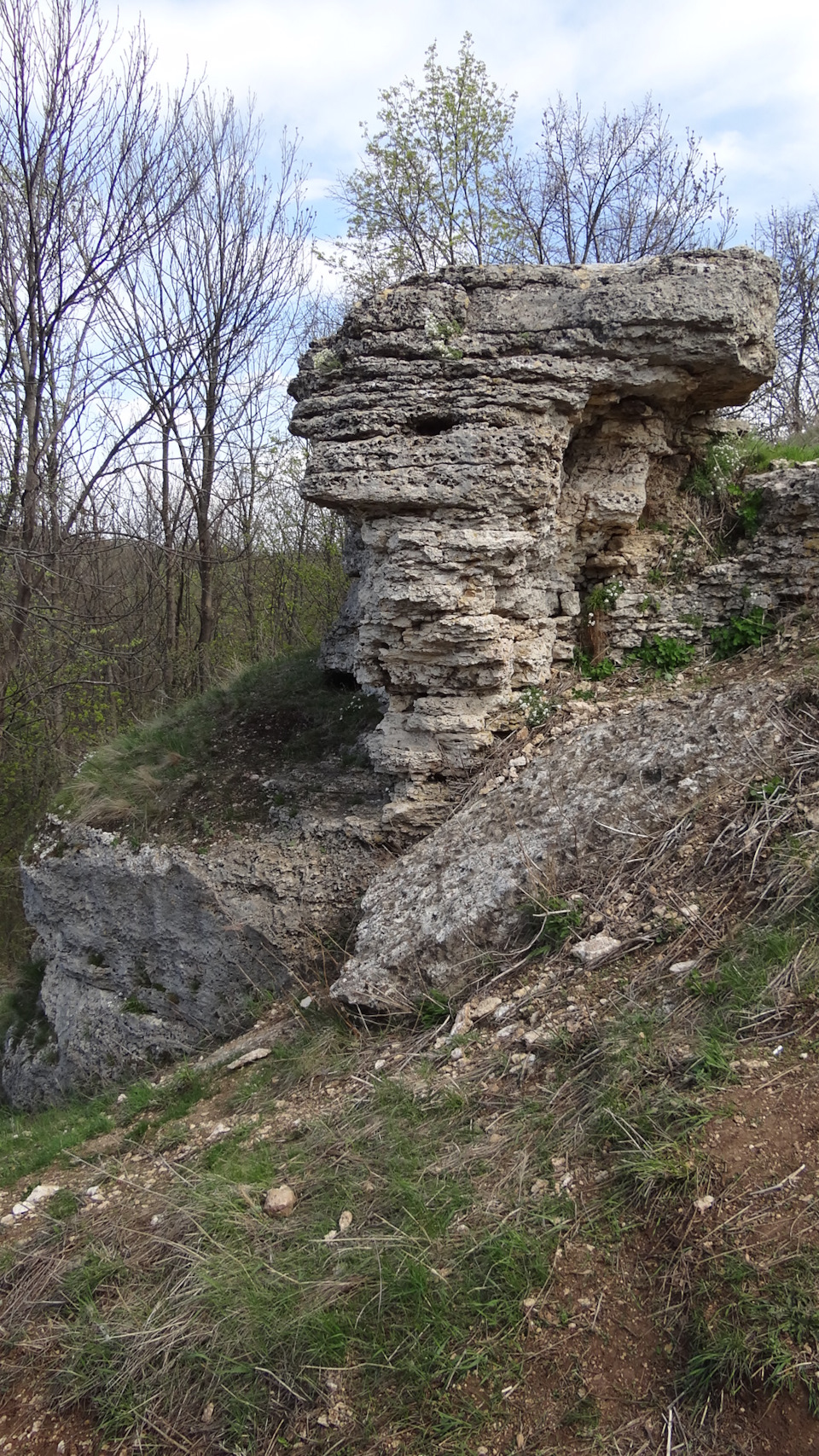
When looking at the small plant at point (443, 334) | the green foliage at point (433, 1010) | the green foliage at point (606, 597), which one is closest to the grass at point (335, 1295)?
the green foliage at point (433, 1010)

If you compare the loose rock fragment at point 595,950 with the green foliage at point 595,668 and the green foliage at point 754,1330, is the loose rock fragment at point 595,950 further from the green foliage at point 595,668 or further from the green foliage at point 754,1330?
the green foliage at point 595,668

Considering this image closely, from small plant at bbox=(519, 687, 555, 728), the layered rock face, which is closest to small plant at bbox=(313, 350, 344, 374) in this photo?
the layered rock face

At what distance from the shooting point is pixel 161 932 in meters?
6.79

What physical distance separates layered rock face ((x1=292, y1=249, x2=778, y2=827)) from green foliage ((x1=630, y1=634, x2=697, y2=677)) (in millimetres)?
755

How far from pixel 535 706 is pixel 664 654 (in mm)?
932

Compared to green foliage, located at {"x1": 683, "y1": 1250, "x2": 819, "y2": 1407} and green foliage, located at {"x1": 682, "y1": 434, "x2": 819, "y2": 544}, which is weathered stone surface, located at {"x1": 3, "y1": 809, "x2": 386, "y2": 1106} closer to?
green foliage, located at {"x1": 682, "y1": 434, "x2": 819, "y2": 544}

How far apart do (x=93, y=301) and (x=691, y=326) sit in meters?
9.15

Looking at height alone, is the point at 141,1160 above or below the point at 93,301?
below

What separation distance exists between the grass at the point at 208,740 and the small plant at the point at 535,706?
1778 mm

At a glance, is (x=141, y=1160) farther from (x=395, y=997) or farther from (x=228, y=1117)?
(x=395, y=997)

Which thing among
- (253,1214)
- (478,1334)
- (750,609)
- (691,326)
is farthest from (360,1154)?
(691,326)

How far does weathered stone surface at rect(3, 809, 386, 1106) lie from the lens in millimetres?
6141

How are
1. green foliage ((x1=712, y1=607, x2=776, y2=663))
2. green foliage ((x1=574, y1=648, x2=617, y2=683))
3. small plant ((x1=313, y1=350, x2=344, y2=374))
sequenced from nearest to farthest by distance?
green foliage ((x1=712, y1=607, x2=776, y2=663)) < small plant ((x1=313, y1=350, x2=344, y2=374)) < green foliage ((x1=574, y1=648, x2=617, y2=683))

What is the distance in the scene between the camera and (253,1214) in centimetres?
358
